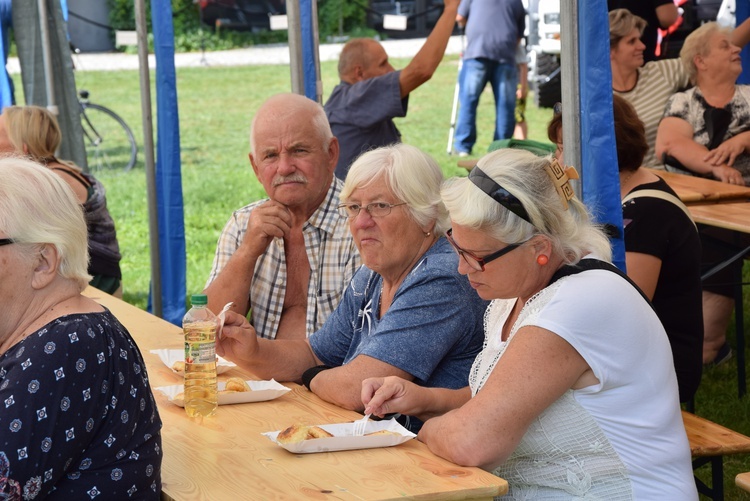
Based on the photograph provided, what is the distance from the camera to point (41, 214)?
2.08 meters

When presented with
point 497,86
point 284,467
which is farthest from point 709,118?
point 497,86

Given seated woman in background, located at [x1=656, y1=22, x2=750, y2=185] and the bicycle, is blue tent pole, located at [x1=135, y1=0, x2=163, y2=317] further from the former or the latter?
the bicycle

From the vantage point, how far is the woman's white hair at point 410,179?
2.91 meters

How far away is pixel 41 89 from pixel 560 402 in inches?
230

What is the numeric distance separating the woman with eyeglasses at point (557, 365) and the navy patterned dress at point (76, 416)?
26.3 inches

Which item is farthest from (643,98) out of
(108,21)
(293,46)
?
(108,21)

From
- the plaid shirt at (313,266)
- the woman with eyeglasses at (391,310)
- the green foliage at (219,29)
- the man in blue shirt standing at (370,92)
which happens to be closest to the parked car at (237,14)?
the green foliage at (219,29)

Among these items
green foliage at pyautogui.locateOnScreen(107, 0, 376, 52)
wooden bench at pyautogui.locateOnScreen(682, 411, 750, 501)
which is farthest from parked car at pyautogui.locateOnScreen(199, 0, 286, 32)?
wooden bench at pyautogui.locateOnScreen(682, 411, 750, 501)

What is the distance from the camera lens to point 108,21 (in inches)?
762

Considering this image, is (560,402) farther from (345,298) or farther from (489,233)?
(345,298)

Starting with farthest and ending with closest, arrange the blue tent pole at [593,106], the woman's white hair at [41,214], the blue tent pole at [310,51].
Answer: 1. the blue tent pole at [310,51]
2. the blue tent pole at [593,106]
3. the woman's white hair at [41,214]

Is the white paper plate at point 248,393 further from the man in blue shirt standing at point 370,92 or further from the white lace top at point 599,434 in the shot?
the man in blue shirt standing at point 370,92

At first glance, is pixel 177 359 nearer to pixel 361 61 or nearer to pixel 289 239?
pixel 289 239

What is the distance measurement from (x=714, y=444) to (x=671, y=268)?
746 millimetres
